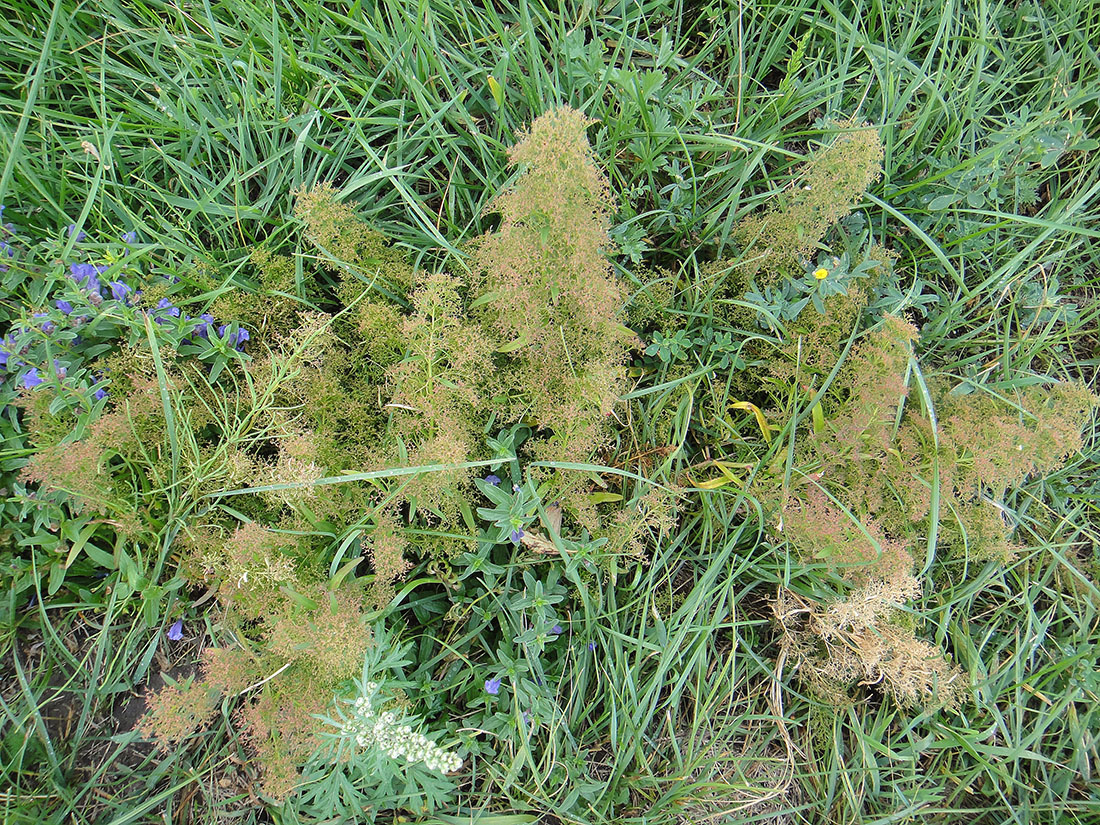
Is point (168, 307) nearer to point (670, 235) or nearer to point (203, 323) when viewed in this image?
point (203, 323)

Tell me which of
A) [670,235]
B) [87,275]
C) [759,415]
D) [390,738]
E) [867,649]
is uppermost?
[87,275]

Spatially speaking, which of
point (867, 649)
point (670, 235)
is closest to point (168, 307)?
point (670, 235)

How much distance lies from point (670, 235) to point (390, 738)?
6.89 ft

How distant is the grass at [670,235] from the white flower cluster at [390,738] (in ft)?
1.75

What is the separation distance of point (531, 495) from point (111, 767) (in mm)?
1830

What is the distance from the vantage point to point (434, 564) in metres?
2.17

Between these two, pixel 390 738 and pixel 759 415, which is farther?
pixel 759 415

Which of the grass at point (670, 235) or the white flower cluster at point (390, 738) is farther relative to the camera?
the grass at point (670, 235)

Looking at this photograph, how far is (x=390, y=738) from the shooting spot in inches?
67.4

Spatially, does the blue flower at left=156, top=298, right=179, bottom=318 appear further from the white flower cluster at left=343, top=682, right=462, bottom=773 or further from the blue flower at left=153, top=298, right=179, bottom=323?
the white flower cluster at left=343, top=682, right=462, bottom=773

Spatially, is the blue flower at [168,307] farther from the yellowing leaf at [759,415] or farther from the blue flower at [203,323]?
the yellowing leaf at [759,415]

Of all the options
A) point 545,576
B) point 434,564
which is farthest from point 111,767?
point 545,576

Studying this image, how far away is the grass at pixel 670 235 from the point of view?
7.54ft

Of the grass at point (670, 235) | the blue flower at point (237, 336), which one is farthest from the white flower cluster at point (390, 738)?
the blue flower at point (237, 336)
